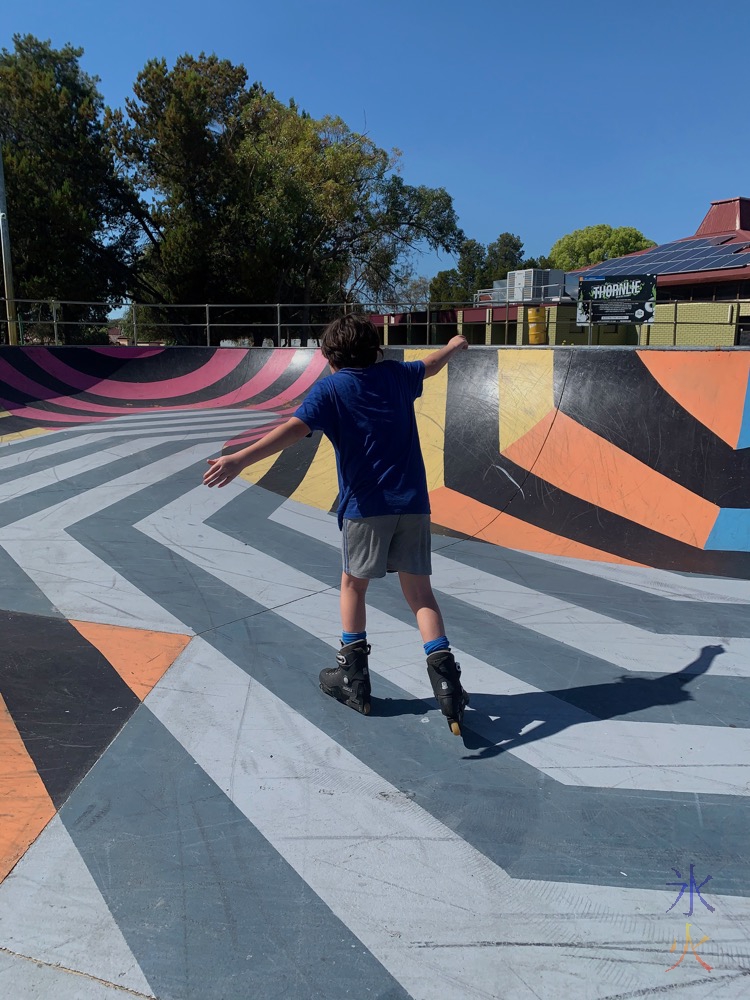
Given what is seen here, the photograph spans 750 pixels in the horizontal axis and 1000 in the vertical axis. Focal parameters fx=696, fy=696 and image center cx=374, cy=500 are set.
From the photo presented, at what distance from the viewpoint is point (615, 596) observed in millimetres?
4031

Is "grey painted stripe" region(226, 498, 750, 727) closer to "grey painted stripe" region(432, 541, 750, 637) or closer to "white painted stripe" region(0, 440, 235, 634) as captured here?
"grey painted stripe" region(432, 541, 750, 637)

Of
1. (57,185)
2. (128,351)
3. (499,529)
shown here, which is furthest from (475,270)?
(499,529)

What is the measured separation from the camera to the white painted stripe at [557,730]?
233cm

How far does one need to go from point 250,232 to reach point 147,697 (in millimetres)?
27585

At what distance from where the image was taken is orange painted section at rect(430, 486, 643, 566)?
4.83 meters

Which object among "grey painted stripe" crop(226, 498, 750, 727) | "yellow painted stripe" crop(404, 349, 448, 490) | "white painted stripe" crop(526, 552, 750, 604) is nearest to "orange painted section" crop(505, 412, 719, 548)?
"white painted stripe" crop(526, 552, 750, 604)

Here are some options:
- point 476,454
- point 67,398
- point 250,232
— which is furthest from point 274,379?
point 250,232

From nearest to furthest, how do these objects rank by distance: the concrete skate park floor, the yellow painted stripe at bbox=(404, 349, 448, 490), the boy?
the concrete skate park floor → the boy → the yellow painted stripe at bbox=(404, 349, 448, 490)

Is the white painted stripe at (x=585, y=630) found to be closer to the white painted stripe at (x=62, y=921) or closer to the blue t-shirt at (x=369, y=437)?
the blue t-shirt at (x=369, y=437)

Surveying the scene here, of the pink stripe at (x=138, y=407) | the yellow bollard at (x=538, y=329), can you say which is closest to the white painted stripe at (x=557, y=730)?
the pink stripe at (x=138, y=407)

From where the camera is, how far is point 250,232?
27625 millimetres

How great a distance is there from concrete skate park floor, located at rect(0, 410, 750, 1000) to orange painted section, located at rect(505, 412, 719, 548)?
1.70 ft

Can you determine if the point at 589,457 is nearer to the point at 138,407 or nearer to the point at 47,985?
the point at 47,985

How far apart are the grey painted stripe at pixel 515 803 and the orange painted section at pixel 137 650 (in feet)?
0.82
